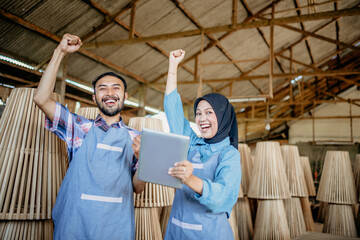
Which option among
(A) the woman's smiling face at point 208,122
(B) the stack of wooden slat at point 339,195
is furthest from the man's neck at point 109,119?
(B) the stack of wooden slat at point 339,195

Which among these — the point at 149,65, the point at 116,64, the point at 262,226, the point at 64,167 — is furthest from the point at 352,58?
the point at 64,167

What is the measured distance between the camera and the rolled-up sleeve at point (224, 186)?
1.45m

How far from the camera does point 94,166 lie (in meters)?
1.82

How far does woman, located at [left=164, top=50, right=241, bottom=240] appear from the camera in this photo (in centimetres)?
154

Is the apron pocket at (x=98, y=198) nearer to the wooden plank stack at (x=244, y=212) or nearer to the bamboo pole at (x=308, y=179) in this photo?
the wooden plank stack at (x=244, y=212)

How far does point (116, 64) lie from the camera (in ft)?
29.8

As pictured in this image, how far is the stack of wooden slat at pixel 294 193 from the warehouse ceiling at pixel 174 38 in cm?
288

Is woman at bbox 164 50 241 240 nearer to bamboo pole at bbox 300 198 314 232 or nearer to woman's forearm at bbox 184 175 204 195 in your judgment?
woman's forearm at bbox 184 175 204 195

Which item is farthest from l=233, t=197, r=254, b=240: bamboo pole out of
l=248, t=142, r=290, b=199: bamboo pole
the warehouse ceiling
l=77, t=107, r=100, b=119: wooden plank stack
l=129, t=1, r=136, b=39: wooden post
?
l=129, t=1, r=136, b=39: wooden post

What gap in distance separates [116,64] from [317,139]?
11496mm

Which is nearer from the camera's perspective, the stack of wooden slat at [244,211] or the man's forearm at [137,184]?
the man's forearm at [137,184]

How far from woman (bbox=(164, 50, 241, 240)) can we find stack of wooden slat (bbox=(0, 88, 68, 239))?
86cm

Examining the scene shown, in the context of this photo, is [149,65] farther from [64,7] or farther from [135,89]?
[64,7]

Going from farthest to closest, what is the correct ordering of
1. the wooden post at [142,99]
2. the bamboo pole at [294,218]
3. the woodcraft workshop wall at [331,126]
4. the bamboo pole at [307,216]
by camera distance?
1. the woodcraft workshop wall at [331,126]
2. the wooden post at [142,99]
3. the bamboo pole at [307,216]
4. the bamboo pole at [294,218]
